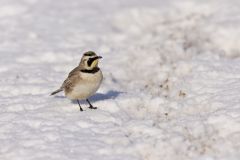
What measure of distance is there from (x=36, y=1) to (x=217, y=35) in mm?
4456

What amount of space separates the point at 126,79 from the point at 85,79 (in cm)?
192

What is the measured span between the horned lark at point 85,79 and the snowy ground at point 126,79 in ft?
0.91

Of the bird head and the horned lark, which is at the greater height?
the bird head

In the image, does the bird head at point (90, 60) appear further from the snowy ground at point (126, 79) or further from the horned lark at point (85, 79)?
the snowy ground at point (126, 79)

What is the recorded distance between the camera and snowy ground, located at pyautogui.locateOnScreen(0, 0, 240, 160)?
7484 mm

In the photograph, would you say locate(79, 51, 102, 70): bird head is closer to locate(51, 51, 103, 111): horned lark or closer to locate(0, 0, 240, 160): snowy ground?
locate(51, 51, 103, 111): horned lark

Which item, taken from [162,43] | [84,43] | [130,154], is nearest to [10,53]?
[84,43]

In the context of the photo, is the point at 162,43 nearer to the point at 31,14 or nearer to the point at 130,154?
the point at 31,14

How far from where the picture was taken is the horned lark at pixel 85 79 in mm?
8609

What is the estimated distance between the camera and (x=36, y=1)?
1416 cm

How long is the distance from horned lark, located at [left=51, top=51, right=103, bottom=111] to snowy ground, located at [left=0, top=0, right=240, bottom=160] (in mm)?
278

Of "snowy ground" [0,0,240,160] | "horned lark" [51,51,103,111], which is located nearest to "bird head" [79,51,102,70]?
"horned lark" [51,51,103,111]

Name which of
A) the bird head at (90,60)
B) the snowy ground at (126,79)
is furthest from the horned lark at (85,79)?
the snowy ground at (126,79)

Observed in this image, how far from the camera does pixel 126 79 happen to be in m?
10.4
